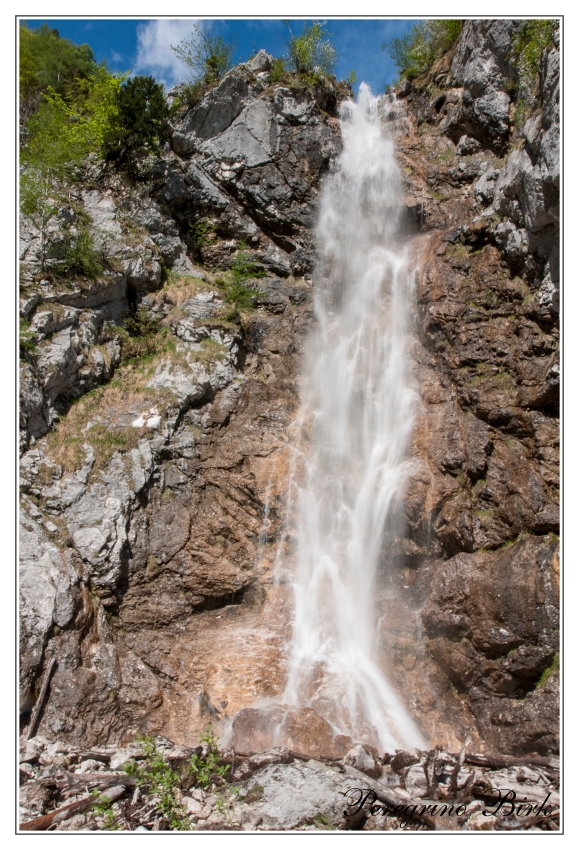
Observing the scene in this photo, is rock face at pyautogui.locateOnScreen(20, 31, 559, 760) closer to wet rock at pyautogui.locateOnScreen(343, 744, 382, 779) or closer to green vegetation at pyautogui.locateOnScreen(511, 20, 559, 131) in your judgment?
wet rock at pyautogui.locateOnScreen(343, 744, 382, 779)

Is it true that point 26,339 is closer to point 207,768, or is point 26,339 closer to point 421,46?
point 207,768

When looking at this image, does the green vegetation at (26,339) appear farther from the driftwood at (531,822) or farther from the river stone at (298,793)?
the driftwood at (531,822)

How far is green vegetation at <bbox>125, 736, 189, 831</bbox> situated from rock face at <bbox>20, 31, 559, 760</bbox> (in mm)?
1004

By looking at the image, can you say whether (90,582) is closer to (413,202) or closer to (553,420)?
(553,420)

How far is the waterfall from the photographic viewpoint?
872 cm

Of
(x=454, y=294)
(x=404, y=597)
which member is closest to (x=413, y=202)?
(x=454, y=294)

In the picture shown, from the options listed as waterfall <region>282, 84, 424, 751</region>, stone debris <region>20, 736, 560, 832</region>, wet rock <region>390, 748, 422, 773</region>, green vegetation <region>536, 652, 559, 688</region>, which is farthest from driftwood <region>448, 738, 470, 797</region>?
green vegetation <region>536, 652, 559, 688</region>

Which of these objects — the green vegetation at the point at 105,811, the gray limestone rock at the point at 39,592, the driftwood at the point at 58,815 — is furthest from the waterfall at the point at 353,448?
Result: the gray limestone rock at the point at 39,592

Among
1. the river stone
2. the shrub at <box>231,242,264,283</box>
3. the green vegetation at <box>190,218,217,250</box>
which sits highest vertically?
the green vegetation at <box>190,218,217,250</box>

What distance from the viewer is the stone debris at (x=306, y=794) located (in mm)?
5691

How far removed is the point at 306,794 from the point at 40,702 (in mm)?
4409

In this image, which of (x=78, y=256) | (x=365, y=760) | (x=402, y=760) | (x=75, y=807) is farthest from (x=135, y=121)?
(x=402, y=760)

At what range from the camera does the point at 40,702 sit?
25.2 ft
